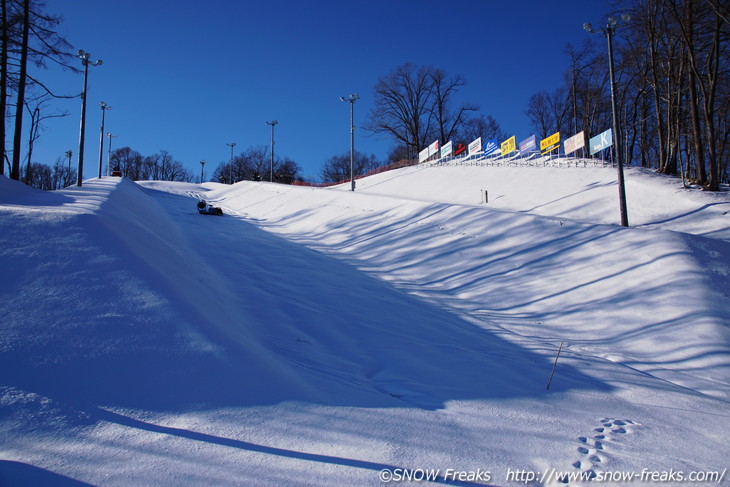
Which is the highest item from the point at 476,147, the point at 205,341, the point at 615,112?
the point at 476,147

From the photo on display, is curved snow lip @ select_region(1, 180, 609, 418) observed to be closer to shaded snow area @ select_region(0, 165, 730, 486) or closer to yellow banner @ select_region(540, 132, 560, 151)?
shaded snow area @ select_region(0, 165, 730, 486)

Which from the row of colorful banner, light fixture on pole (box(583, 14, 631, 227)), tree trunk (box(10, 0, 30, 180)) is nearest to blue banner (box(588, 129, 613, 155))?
the row of colorful banner

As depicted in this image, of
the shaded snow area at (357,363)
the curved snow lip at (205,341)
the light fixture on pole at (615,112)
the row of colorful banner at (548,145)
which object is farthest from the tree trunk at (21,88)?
the row of colorful banner at (548,145)

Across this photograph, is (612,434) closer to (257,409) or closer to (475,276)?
(257,409)

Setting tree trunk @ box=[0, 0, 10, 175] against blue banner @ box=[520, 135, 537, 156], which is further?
blue banner @ box=[520, 135, 537, 156]

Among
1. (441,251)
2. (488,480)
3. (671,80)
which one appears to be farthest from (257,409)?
(671,80)

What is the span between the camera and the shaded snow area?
3465 millimetres

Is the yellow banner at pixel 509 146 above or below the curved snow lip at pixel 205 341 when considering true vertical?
above

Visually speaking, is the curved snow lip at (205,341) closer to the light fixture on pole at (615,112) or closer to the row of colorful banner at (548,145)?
the light fixture on pole at (615,112)

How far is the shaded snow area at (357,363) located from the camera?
136 inches

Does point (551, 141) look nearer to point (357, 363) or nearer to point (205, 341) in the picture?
point (357, 363)

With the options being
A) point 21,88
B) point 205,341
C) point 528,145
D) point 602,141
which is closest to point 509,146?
point 528,145

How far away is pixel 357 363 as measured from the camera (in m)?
6.14

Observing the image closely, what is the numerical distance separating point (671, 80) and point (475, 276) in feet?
76.8
